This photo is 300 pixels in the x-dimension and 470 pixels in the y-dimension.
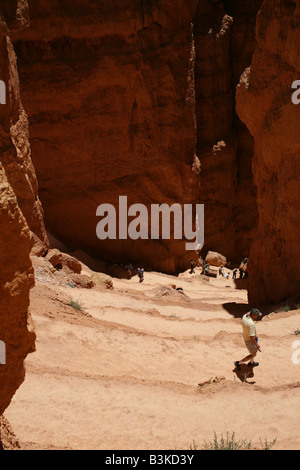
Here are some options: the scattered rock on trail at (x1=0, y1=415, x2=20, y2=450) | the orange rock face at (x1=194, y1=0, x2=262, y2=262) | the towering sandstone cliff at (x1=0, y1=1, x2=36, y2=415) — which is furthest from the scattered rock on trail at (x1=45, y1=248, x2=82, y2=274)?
the towering sandstone cliff at (x1=0, y1=1, x2=36, y2=415)

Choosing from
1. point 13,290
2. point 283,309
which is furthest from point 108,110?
point 13,290

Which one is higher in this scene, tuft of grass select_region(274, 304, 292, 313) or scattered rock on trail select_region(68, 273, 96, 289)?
tuft of grass select_region(274, 304, 292, 313)

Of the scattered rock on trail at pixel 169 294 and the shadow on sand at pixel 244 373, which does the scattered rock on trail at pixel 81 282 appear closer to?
the scattered rock on trail at pixel 169 294

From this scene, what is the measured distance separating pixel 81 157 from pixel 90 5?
5834 mm

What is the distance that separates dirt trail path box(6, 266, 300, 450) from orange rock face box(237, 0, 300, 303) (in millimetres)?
2445

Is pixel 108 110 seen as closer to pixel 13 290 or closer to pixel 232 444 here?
pixel 232 444

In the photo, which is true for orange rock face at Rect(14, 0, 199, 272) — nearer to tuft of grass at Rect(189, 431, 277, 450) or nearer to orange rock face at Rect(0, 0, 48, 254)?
orange rock face at Rect(0, 0, 48, 254)

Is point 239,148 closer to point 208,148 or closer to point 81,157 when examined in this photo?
point 208,148

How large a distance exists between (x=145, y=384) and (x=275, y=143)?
806cm

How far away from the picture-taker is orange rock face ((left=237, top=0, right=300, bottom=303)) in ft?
37.8

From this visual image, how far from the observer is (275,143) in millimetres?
12266

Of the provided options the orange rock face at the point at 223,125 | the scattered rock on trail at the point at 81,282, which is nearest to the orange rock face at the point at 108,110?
the orange rock face at the point at 223,125

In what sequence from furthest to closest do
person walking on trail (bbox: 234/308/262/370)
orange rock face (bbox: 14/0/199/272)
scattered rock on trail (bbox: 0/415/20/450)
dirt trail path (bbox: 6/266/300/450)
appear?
orange rock face (bbox: 14/0/199/272) < person walking on trail (bbox: 234/308/262/370) < dirt trail path (bbox: 6/266/300/450) < scattered rock on trail (bbox: 0/415/20/450)

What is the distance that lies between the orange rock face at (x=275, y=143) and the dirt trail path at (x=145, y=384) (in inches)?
96.3
